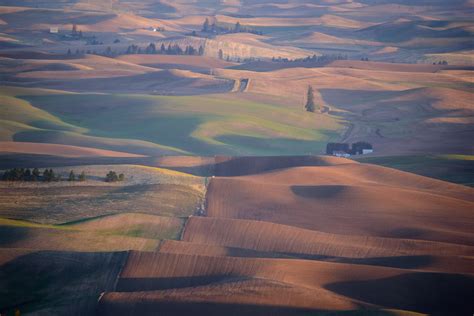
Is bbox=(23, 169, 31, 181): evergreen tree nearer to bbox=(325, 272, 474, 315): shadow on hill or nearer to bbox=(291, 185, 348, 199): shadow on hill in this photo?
bbox=(291, 185, 348, 199): shadow on hill

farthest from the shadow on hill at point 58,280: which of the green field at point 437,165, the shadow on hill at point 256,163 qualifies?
the green field at point 437,165

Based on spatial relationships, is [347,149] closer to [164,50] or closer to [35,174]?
[35,174]

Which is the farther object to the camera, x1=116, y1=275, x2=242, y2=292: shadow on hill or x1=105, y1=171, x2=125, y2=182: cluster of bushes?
x1=105, y1=171, x2=125, y2=182: cluster of bushes

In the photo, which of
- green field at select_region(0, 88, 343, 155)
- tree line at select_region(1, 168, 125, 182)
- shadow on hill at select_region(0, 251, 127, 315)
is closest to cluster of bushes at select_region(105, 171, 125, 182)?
tree line at select_region(1, 168, 125, 182)

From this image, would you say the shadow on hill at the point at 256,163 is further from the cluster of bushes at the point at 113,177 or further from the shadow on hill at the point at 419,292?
the shadow on hill at the point at 419,292

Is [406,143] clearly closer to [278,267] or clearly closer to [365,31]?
[278,267]

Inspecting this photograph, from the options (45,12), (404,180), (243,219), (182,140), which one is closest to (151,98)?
(182,140)

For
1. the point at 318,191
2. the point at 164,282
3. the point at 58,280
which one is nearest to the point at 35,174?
the point at 318,191
